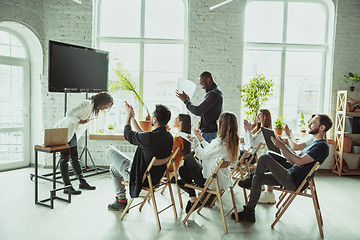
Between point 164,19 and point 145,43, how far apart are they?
60 cm

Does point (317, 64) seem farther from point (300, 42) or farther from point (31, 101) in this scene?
point (31, 101)

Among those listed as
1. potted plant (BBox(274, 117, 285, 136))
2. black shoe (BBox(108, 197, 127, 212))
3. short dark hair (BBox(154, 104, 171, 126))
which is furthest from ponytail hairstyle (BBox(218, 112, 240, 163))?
potted plant (BBox(274, 117, 285, 136))

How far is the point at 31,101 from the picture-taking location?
6.19 m

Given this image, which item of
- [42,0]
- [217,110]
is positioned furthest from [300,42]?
[42,0]

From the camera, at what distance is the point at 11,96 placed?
19.2ft

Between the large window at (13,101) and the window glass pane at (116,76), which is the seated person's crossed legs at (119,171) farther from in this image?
the large window at (13,101)

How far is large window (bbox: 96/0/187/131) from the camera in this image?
641 centimetres

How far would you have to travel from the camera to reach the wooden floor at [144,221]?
3.27 meters

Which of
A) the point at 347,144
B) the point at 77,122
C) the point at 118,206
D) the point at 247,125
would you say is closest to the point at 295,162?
the point at 247,125

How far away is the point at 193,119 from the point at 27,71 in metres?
3.24

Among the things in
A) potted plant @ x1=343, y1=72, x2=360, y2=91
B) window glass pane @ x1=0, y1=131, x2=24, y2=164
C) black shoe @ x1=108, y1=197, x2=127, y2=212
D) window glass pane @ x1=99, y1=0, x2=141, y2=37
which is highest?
window glass pane @ x1=99, y1=0, x2=141, y2=37

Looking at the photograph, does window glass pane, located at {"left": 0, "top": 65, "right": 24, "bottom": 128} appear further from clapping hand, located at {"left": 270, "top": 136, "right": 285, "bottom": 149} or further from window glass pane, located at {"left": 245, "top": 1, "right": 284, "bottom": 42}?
clapping hand, located at {"left": 270, "top": 136, "right": 285, "bottom": 149}

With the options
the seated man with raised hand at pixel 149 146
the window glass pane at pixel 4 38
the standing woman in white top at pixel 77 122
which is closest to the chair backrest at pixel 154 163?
the seated man with raised hand at pixel 149 146

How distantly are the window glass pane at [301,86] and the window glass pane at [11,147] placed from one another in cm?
522
